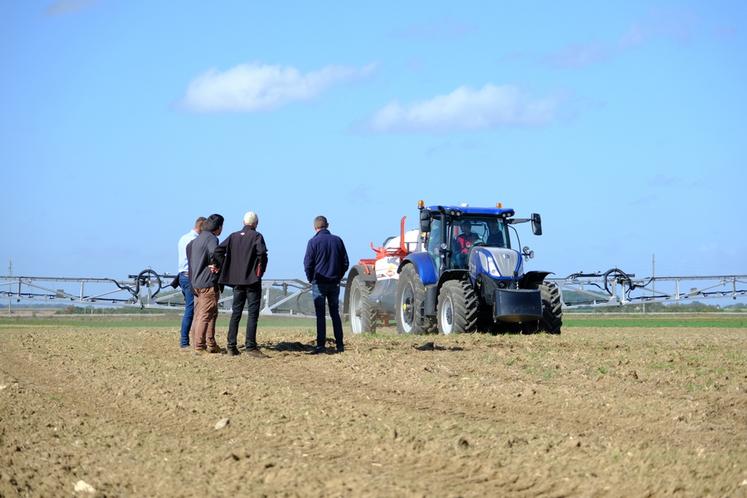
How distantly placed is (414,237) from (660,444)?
1328cm

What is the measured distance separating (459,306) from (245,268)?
16.0 ft

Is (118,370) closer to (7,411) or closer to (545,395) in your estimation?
(7,411)

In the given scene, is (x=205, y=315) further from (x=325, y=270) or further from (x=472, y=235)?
(x=472, y=235)

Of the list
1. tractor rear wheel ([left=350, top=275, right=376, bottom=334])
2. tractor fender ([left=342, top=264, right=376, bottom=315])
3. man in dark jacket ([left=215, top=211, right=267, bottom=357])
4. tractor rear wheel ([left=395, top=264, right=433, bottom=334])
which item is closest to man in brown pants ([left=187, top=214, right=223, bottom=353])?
man in dark jacket ([left=215, top=211, right=267, bottom=357])

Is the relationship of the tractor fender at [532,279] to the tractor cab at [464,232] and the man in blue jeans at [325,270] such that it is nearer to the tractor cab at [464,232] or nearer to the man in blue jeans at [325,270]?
the tractor cab at [464,232]

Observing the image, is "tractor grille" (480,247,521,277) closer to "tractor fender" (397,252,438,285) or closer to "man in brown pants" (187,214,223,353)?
"tractor fender" (397,252,438,285)

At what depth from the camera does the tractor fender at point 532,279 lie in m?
A: 18.0

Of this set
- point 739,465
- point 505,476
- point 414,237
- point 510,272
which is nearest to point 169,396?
point 505,476

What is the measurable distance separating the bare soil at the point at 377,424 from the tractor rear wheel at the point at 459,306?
3214 millimetres

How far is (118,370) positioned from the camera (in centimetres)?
1210

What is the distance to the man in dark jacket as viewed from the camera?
44.2ft

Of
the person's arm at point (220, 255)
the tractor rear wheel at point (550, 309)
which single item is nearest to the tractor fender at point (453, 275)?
the tractor rear wheel at point (550, 309)

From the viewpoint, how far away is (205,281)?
14000 millimetres

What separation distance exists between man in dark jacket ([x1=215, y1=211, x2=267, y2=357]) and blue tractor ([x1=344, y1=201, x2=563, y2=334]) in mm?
4650
